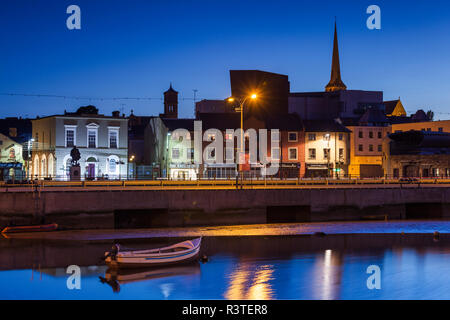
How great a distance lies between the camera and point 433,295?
25.6 m

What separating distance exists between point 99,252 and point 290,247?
42.0ft

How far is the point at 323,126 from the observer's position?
8950 centimetres

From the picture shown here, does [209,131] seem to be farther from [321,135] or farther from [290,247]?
[290,247]

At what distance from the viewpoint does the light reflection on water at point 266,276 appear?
2559 cm

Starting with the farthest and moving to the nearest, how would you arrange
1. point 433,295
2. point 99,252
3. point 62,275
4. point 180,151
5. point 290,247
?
point 180,151, point 290,247, point 99,252, point 62,275, point 433,295

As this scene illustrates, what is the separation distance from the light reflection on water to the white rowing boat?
20.4 inches

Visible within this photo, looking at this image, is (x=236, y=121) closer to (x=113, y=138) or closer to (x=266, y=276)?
(x=113, y=138)

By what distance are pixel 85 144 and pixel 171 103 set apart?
7230 centimetres

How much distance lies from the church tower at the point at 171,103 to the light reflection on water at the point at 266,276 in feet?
343

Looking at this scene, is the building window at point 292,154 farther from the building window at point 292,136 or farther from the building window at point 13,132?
the building window at point 13,132

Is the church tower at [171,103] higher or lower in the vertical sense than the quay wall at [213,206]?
higher

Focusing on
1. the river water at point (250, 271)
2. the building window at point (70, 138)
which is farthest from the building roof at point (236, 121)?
the river water at point (250, 271)

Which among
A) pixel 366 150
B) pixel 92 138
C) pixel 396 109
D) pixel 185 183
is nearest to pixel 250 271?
pixel 185 183
